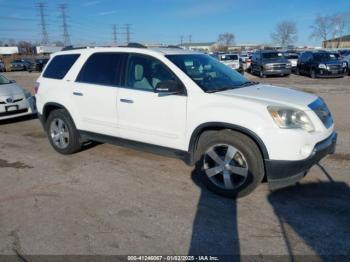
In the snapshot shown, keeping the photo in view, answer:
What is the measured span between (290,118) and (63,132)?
3.96m

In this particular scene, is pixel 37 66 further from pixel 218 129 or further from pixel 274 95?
pixel 274 95

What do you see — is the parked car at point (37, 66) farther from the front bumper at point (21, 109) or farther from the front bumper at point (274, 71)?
the front bumper at point (21, 109)

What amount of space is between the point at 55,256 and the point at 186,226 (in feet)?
4.28

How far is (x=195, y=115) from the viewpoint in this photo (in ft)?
13.8

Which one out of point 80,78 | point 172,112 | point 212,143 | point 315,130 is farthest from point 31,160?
point 315,130

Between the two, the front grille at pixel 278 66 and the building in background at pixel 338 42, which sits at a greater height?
the building in background at pixel 338 42

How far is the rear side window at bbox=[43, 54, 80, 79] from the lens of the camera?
5823 millimetres

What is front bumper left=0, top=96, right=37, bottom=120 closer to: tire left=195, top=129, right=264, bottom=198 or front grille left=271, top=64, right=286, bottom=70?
tire left=195, top=129, right=264, bottom=198

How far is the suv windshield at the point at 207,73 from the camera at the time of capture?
449 cm

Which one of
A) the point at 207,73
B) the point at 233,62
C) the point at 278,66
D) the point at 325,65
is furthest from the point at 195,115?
the point at 233,62

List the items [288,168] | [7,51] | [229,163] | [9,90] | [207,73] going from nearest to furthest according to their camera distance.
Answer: [288,168], [229,163], [207,73], [9,90], [7,51]

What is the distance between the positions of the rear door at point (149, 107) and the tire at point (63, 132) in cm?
120

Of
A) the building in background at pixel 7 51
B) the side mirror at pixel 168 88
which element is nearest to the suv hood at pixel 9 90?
the side mirror at pixel 168 88

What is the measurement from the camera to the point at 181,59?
15.7ft
